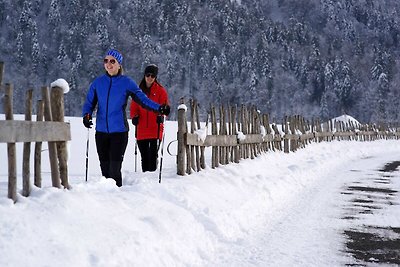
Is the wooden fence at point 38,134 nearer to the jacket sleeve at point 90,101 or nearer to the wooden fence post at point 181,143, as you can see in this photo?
the jacket sleeve at point 90,101

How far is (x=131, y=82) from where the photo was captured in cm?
584

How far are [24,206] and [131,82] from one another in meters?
2.69

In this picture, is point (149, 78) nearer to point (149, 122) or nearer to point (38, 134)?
point (149, 122)

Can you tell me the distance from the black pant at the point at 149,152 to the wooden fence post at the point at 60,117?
302 cm

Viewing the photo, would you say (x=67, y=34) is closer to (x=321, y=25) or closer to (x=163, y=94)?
(x=321, y=25)

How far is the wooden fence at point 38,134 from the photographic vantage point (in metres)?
3.52

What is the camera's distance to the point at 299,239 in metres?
5.08

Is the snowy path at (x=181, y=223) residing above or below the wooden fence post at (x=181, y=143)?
below

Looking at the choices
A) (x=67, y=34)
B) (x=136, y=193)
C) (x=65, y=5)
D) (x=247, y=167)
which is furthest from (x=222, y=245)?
(x=65, y=5)

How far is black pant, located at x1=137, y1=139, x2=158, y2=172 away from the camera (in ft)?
24.2

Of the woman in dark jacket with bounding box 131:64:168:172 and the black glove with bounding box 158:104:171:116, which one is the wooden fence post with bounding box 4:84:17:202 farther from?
the woman in dark jacket with bounding box 131:64:168:172

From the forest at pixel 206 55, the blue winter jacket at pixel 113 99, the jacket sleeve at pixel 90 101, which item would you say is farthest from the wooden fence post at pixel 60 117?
the forest at pixel 206 55

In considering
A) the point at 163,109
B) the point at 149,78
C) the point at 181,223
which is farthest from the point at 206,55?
the point at 181,223

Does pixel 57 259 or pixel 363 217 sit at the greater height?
pixel 57 259
